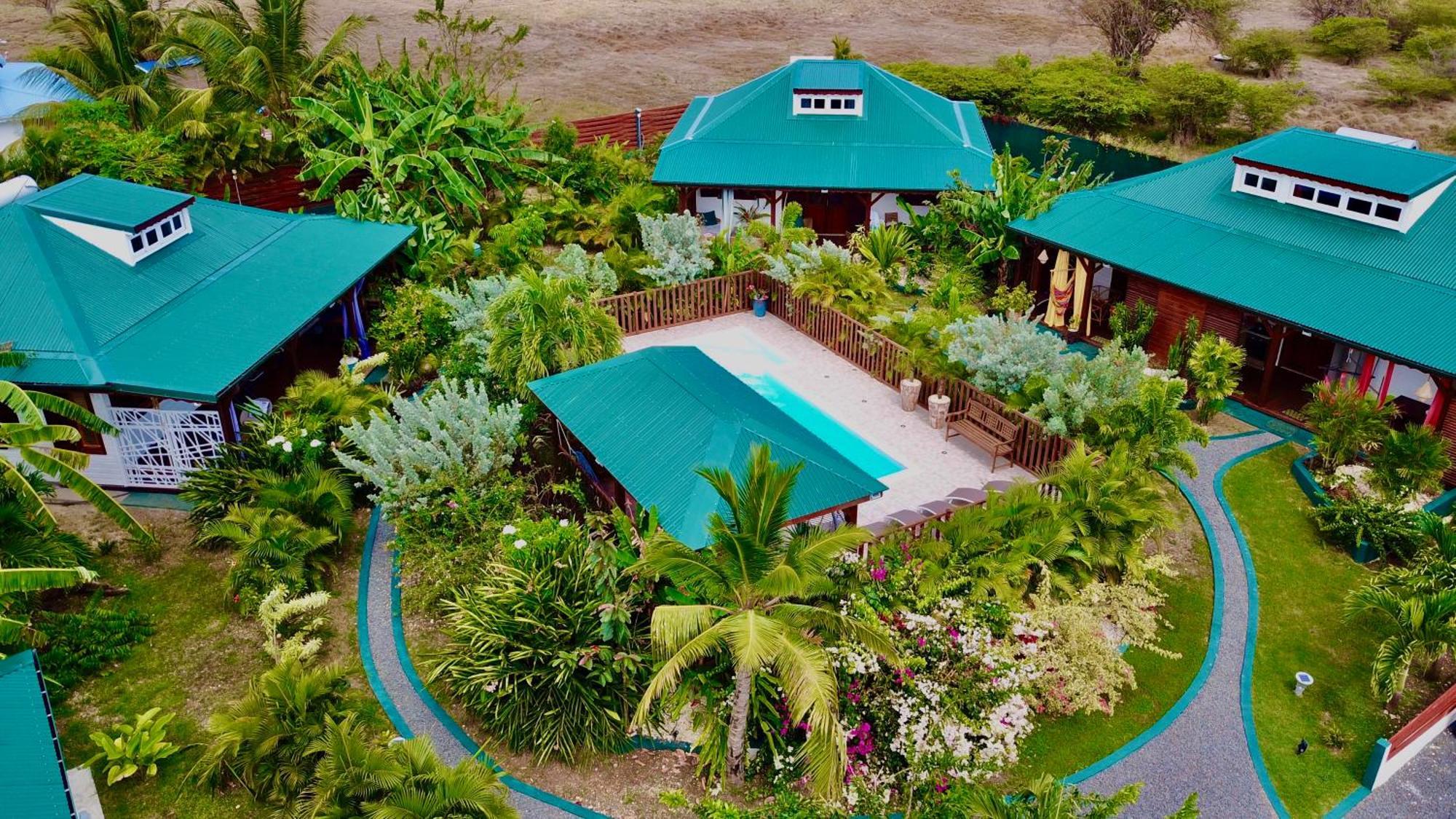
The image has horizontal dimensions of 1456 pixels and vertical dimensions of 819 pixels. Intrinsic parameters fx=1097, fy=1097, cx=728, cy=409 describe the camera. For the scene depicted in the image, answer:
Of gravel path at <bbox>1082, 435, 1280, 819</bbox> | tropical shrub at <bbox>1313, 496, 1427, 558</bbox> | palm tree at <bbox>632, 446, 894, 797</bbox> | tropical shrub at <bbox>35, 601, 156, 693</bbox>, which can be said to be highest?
palm tree at <bbox>632, 446, 894, 797</bbox>

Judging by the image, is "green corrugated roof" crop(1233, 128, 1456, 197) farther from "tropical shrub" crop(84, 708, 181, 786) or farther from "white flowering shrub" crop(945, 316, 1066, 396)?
"tropical shrub" crop(84, 708, 181, 786)

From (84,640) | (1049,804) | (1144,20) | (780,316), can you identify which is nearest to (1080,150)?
(1144,20)

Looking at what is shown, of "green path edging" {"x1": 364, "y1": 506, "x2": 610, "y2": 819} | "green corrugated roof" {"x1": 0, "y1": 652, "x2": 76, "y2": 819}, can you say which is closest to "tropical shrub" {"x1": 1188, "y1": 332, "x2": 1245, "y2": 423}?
"green path edging" {"x1": 364, "y1": 506, "x2": 610, "y2": 819}

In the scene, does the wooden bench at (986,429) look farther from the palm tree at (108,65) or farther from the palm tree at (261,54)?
the palm tree at (108,65)

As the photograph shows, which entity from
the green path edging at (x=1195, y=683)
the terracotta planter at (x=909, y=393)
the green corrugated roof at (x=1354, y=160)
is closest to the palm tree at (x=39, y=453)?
the green path edging at (x=1195, y=683)

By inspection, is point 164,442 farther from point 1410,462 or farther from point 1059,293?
point 1410,462

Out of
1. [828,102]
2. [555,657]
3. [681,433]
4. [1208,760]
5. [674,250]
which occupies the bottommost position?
[1208,760]

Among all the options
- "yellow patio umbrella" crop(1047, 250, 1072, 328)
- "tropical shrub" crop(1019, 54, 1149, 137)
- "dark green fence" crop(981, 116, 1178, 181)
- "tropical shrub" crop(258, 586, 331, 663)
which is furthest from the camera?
"tropical shrub" crop(1019, 54, 1149, 137)
